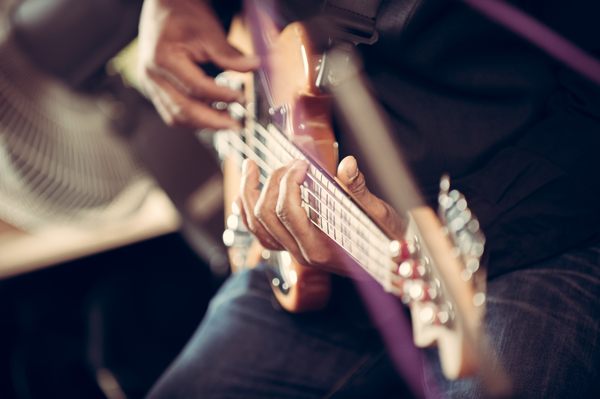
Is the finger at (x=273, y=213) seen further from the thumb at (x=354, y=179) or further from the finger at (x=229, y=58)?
the finger at (x=229, y=58)

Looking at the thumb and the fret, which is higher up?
the thumb

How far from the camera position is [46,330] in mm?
1160

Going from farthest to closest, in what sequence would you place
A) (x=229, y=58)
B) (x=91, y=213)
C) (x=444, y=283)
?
(x=91, y=213) < (x=229, y=58) < (x=444, y=283)

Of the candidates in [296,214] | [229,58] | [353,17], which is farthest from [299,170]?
[229,58]

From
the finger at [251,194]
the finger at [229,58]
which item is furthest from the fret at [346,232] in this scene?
the finger at [229,58]

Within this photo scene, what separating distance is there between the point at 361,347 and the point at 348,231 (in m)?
0.32

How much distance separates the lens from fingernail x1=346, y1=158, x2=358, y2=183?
1.12 feet

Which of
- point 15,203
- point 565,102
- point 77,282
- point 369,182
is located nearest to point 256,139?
point 369,182

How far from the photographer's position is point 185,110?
1.99ft

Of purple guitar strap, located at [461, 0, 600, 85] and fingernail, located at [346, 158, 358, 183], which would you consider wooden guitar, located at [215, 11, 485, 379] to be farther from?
purple guitar strap, located at [461, 0, 600, 85]

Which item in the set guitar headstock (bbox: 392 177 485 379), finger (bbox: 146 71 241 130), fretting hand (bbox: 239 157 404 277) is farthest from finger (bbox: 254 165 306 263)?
finger (bbox: 146 71 241 130)

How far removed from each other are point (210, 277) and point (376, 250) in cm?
108

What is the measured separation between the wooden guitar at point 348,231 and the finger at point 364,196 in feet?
0.04

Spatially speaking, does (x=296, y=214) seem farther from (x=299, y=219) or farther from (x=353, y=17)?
(x=353, y=17)
